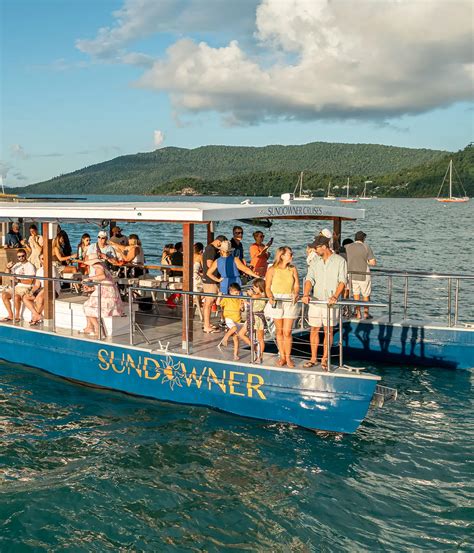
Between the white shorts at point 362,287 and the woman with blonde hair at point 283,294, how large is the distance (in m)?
4.27

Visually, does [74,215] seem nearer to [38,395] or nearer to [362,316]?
[38,395]

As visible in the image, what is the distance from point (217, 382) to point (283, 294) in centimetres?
167

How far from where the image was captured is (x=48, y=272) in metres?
11.2

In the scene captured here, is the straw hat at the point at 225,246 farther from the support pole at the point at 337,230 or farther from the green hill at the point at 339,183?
the green hill at the point at 339,183

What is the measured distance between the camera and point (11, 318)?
12.3 m

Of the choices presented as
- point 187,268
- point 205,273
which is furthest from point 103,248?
point 187,268

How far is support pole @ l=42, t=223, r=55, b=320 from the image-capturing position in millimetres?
11000

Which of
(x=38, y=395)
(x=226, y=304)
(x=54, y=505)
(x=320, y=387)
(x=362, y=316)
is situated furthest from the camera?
(x=362, y=316)

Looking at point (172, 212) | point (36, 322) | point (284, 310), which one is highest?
point (172, 212)

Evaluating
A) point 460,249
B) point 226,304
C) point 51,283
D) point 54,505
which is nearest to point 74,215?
point 51,283

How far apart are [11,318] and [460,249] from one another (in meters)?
35.8

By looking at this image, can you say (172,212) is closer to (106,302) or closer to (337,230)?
(106,302)

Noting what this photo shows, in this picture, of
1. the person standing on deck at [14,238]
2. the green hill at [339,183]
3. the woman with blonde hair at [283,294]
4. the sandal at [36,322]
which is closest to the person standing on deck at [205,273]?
the woman with blonde hair at [283,294]

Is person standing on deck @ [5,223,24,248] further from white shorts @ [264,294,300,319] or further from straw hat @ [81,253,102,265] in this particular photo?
white shorts @ [264,294,300,319]
